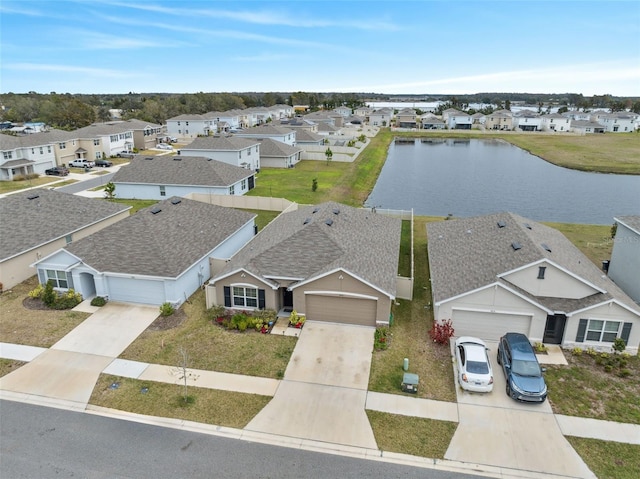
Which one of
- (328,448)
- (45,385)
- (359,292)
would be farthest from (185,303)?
(328,448)

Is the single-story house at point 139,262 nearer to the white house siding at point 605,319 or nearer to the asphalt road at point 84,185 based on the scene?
→ the white house siding at point 605,319

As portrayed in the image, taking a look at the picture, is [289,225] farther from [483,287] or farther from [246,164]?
[246,164]

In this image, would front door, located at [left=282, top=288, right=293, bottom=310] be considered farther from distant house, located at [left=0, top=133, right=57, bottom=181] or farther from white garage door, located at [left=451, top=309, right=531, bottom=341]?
distant house, located at [left=0, top=133, right=57, bottom=181]

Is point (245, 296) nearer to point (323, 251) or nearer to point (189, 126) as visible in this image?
point (323, 251)

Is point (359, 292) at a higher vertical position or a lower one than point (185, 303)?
higher

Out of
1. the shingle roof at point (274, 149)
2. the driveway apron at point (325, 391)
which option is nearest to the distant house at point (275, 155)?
the shingle roof at point (274, 149)

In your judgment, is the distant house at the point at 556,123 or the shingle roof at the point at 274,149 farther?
the distant house at the point at 556,123

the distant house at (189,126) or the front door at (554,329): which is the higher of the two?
the distant house at (189,126)
